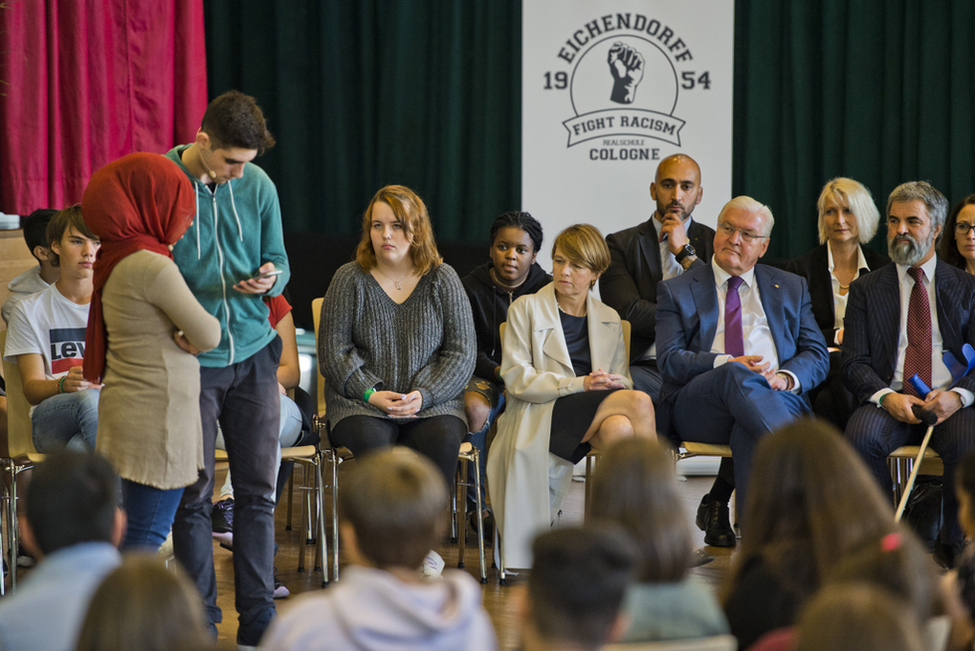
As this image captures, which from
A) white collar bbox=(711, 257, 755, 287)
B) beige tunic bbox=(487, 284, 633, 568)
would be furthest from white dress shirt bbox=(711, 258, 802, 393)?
beige tunic bbox=(487, 284, 633, 568)

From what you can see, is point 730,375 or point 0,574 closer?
point 0,574

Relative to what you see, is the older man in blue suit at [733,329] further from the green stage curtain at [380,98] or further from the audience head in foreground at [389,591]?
the green stage curtain at [380,98]

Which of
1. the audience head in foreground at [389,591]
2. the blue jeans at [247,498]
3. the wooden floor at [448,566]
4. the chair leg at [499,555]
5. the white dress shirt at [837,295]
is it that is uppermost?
the white dress shirt at [837,295]

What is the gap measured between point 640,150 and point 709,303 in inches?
68.5

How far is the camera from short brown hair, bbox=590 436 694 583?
1.61 m

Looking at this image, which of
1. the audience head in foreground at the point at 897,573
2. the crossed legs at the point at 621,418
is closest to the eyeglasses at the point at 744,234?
the crossed legs at the point at 621,418

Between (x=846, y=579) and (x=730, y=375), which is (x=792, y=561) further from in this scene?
(x=730, y=375)

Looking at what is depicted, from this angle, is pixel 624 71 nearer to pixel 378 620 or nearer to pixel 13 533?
pixel 13 533

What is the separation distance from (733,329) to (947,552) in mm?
1016

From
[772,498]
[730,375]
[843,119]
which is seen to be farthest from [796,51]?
[772,498]

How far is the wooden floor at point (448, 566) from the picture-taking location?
3094mm

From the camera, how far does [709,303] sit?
3793 millimetres

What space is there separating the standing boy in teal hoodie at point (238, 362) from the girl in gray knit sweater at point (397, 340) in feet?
2.30

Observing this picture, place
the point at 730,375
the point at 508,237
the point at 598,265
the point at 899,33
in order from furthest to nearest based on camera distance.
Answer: the point at 899,33 → the point at 508,237 → the point at 598,265 → the point at 730,375
